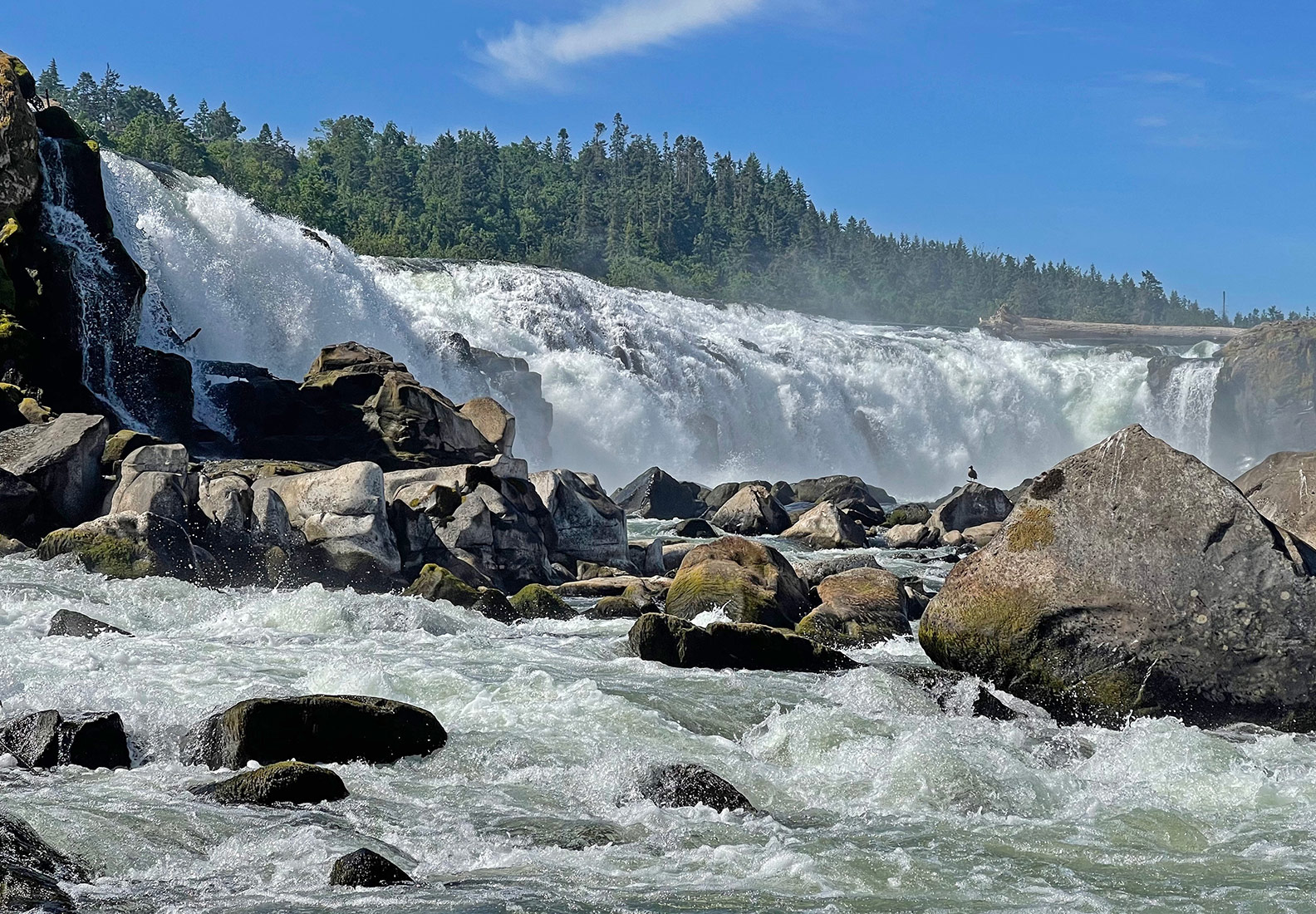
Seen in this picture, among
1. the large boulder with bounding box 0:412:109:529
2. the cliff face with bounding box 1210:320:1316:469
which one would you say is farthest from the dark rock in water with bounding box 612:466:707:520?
the cliff face with bounding box 1210:320:1316:469

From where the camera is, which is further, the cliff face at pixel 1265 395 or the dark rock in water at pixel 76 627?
the cliff face at pixel 1265 395

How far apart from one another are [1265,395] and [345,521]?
58363 mm

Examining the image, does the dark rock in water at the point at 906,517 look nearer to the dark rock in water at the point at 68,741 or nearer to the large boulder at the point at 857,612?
the large boulder at the point at 857,612

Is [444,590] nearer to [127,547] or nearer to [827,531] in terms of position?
[127,547]

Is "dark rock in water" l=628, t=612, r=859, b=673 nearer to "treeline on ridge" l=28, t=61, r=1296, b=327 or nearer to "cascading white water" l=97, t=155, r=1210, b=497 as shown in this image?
"cascading white water" l=97, t=155, r=1210, b=497

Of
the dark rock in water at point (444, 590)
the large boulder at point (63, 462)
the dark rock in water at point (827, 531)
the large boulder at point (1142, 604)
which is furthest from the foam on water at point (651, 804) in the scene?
the dark rock in water at point (827, 531)

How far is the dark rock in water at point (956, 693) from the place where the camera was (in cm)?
1071

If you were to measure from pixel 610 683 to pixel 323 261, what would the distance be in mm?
29529

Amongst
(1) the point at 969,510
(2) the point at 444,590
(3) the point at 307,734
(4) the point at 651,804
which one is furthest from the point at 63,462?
(1) the point at 969,510

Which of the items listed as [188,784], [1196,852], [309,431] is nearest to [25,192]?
[309,431]

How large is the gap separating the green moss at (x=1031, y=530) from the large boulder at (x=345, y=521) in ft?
28.0

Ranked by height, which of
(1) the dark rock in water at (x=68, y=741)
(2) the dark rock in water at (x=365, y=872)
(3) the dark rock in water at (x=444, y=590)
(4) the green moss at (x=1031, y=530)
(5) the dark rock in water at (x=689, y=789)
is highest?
(4) the green moss at (x=1031, y=530)

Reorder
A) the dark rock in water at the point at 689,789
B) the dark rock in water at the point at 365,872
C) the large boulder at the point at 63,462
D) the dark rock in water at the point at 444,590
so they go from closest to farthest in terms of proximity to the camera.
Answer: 1. the dark rock in water at the point at 365,872
2. the dark rock in water at the point at 689,789
3. the dark rock in water at the point at 444,590
4. the large boulder at the point at 63,462

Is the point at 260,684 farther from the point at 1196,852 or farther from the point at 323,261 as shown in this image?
the point at 323,261
